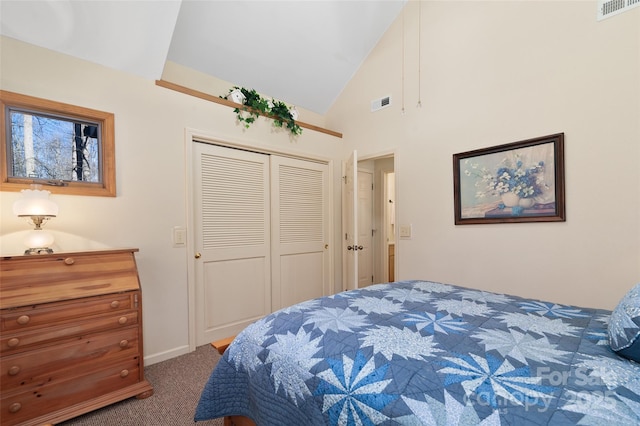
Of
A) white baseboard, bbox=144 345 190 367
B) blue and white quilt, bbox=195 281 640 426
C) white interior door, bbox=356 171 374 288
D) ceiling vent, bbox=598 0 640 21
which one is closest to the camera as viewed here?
blue and white quilt, bbox=195 281 640 426

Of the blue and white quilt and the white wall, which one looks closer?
the blue and white quilt

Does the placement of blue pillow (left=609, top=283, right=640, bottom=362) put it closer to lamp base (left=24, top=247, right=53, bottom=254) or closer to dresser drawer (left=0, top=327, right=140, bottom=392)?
dresser drawer (left=0, top=327, right=140, bottom=392)

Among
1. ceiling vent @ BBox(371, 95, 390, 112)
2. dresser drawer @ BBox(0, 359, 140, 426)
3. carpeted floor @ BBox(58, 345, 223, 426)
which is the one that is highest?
ceiling vent @ BBox(371, 95, 390, 112)

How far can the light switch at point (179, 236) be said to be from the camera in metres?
2.52

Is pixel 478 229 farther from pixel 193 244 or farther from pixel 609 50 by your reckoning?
pixel 193 244

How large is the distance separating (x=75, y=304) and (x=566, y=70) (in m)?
3.74

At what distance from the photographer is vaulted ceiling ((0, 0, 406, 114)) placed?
6.20 feet

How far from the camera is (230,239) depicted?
2.94m

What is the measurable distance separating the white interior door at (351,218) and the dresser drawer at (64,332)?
2063 mm

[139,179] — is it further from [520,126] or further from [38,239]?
[520,126]

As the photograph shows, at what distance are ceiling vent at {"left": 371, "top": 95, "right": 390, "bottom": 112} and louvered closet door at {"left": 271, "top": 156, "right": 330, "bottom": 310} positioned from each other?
952mm

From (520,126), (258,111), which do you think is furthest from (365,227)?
(520,126)

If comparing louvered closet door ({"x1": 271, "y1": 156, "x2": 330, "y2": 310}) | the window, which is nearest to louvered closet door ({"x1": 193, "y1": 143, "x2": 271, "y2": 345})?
louvered closet door ({"x1": 271, "y1": 156, "x2": 330, "y2": 310})

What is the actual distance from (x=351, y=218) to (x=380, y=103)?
4.68 ft
